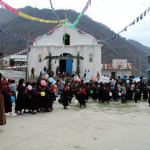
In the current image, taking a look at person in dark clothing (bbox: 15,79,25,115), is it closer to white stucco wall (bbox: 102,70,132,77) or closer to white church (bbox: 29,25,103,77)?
white church (bbox: 29,25,103,77)

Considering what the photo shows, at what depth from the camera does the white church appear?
3425cm

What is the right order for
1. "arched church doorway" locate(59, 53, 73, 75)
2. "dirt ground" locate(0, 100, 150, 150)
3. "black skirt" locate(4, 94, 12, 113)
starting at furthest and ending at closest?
"arched church doorway" locate(59, 53, 73, 75)
"black skirt" locate(4, 94, 12, 113)
"dirt ground" locate(0, 100, 150, 150)

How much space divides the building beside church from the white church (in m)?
10.4

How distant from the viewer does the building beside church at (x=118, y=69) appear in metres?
44.1

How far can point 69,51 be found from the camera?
114 ft

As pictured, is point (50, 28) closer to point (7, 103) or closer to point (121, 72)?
point (121, 72)

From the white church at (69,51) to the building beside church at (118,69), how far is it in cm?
1043

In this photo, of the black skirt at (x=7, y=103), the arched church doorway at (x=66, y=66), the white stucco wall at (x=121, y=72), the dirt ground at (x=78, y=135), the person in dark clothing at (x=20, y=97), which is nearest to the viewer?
the dirt ground at (x=78, y=135)

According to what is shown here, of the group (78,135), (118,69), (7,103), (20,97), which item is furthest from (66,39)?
(78,135)

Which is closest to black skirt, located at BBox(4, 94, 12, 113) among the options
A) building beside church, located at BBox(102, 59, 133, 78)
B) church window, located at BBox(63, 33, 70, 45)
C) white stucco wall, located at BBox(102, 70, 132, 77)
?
church window, located at BBox(63, 33, 70, 45)

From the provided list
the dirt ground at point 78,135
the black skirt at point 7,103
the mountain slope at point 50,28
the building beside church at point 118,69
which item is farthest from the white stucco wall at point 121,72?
the mountain slope at point 50,28

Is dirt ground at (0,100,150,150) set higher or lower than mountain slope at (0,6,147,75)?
lower

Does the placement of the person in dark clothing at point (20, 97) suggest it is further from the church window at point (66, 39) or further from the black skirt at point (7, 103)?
the church window at point (66, 39)

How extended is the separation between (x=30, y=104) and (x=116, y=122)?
405 centimetres
